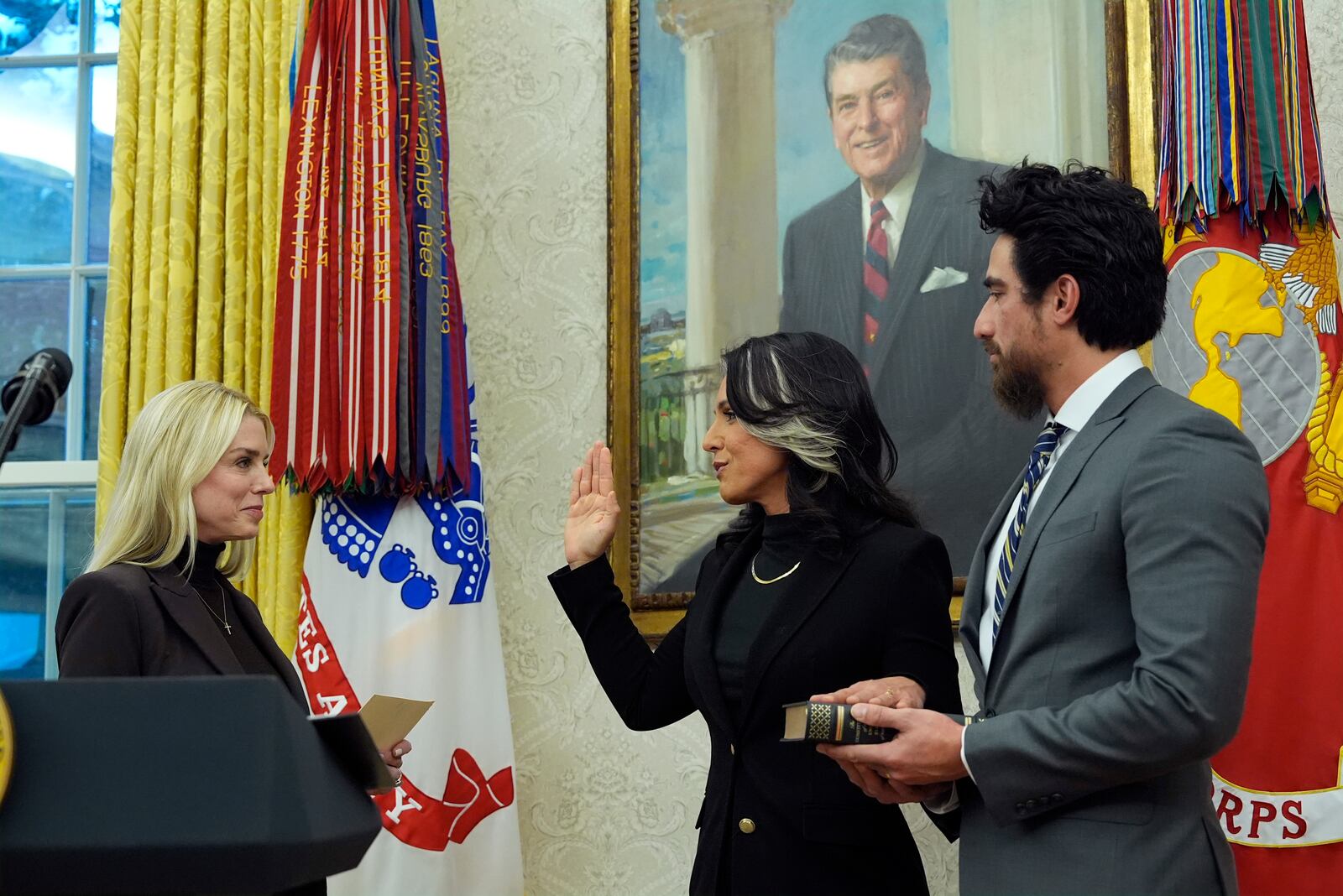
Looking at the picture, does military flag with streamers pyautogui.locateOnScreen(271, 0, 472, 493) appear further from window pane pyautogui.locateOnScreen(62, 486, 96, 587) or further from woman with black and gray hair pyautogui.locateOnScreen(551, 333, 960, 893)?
window pane pyautogui.locateOnScreen(62, 486, 96, 587)

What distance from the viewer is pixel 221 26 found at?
381cm

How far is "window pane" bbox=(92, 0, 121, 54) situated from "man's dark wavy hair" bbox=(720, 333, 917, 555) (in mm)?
2854

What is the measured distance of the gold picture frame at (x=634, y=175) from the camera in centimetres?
347

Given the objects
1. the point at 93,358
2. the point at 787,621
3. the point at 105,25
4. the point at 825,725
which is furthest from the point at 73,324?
the point at 825,725

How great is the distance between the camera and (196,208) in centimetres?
377

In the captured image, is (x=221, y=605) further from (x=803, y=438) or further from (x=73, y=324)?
(x=73, y=324)

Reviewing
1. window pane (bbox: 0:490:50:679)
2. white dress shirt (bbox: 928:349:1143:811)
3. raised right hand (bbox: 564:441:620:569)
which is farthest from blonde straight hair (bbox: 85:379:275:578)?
window pane (bbox: 0:490:50:679)

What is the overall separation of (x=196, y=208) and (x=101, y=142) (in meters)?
0.78

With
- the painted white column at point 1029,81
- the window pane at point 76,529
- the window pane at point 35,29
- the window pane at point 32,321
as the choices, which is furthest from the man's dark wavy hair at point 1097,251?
the window pane at point 35,29

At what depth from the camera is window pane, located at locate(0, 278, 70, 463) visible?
13.6 feet

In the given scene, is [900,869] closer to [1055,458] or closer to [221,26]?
[1055,458]

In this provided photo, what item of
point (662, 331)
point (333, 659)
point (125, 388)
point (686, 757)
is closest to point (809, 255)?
point (662, 331)

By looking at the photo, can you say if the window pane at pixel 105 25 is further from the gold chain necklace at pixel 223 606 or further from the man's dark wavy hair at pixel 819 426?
the man's dark wavy hair at pixel 819 426

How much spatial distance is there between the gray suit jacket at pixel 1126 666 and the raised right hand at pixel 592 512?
3.30ft
